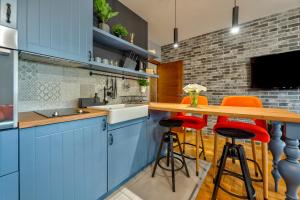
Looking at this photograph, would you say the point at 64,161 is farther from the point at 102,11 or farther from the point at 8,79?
the point at 102,11

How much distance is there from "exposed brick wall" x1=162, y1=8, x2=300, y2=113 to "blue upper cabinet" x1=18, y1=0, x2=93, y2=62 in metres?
3.07

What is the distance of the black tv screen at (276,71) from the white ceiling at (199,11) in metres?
0.89

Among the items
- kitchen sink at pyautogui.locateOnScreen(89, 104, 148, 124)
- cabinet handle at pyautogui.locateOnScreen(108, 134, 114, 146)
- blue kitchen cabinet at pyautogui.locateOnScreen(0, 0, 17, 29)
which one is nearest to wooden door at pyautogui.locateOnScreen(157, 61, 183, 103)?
kitchen sink at pyautogui.locateOnScreen(89, 104, 148, 124)

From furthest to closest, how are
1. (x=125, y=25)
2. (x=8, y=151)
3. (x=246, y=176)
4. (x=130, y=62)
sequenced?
(x=125, y=25) < (x=130, y=62) < (x=246, y=176) < (x=8, y=151)

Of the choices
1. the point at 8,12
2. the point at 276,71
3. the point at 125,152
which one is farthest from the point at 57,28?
the point at 276,71

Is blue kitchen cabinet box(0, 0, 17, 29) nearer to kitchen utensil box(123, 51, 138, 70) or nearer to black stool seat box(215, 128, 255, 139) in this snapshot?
kitchen utensil box(123, 51, 138, 70)

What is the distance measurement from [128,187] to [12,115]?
1409 mm

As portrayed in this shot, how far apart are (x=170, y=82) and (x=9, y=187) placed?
13.1 ft

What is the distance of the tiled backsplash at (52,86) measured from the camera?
4.49 feet

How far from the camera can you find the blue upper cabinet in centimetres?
107

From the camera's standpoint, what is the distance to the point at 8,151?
33.0 inches

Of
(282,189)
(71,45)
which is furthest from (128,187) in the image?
(282,189)

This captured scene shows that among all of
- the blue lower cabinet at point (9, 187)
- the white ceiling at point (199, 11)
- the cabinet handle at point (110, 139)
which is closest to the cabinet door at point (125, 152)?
the cabinet handle at point (110, 139)

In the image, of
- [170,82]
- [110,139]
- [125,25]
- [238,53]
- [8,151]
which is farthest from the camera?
[170,82]
